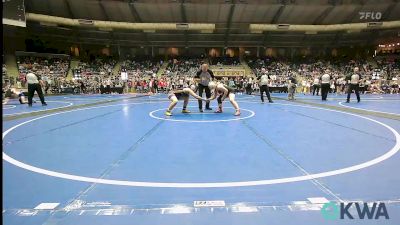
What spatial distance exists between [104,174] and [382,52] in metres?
50.2

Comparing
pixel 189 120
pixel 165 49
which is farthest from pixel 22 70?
pixel 189 120

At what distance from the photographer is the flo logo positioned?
2943mm

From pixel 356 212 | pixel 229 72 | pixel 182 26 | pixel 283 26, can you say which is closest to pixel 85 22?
pixel 182 26

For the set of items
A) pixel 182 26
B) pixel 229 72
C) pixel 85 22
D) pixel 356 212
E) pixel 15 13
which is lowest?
pixel 356 212

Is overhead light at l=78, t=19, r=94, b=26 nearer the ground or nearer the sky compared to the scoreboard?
nearer the sky

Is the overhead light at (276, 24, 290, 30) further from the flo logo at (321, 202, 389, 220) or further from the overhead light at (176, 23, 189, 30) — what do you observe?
the flo logo at (321, 202, 389, 220)

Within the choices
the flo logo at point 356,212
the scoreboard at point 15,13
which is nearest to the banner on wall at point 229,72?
the scoreboard at point 15,13

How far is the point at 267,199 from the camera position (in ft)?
11.1

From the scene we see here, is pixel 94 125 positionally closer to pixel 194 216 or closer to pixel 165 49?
pixel 194 216

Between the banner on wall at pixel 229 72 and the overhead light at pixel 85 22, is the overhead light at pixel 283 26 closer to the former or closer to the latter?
the banner on wall at pixel 229 72

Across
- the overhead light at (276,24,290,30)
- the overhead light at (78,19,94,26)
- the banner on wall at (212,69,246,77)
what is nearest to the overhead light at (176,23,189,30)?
the banner on wall at (212,69,246,77)

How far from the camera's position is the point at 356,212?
3035 millimetres

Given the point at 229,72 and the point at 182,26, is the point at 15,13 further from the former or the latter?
the point at 229,72

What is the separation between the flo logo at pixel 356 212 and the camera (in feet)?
9.66
